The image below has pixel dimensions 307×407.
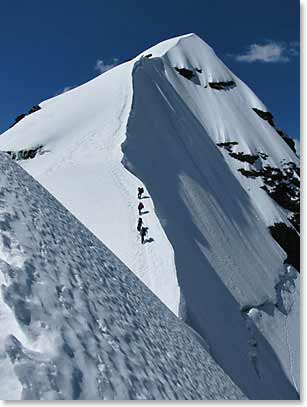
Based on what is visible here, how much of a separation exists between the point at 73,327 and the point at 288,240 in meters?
26.4

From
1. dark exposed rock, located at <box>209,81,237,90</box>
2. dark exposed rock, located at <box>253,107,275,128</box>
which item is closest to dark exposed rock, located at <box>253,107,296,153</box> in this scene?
dark exposed rock, located at <box>253,107,275,128</box>

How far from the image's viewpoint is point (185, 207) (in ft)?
61.9

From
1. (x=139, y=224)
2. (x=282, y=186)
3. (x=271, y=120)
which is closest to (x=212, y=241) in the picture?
(x=139, y=224)

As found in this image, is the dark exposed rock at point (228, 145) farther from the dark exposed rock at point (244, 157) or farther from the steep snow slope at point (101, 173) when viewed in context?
the steep snow slope at point (101, 173)

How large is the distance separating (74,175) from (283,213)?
21.1 m

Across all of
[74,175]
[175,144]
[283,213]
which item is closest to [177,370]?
[74,175]

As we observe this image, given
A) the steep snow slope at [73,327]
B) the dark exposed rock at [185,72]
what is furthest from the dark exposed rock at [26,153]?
the dark exposed rock at [185,72]

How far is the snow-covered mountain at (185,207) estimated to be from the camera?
13.2m

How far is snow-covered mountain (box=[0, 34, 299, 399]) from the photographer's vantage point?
43.4ft

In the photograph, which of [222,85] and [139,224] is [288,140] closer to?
[222,85]

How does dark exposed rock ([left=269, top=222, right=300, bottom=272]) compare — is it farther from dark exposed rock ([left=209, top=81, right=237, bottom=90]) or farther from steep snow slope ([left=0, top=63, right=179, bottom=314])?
dark exposed rock ([left=209, top=81, right=237, bottom=90])

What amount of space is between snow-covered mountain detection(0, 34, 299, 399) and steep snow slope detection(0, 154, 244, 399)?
467 centimetres

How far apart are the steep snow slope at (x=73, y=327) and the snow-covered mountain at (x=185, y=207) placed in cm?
467

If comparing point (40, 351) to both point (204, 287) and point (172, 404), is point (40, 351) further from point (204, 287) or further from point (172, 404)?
point (204, 287)
